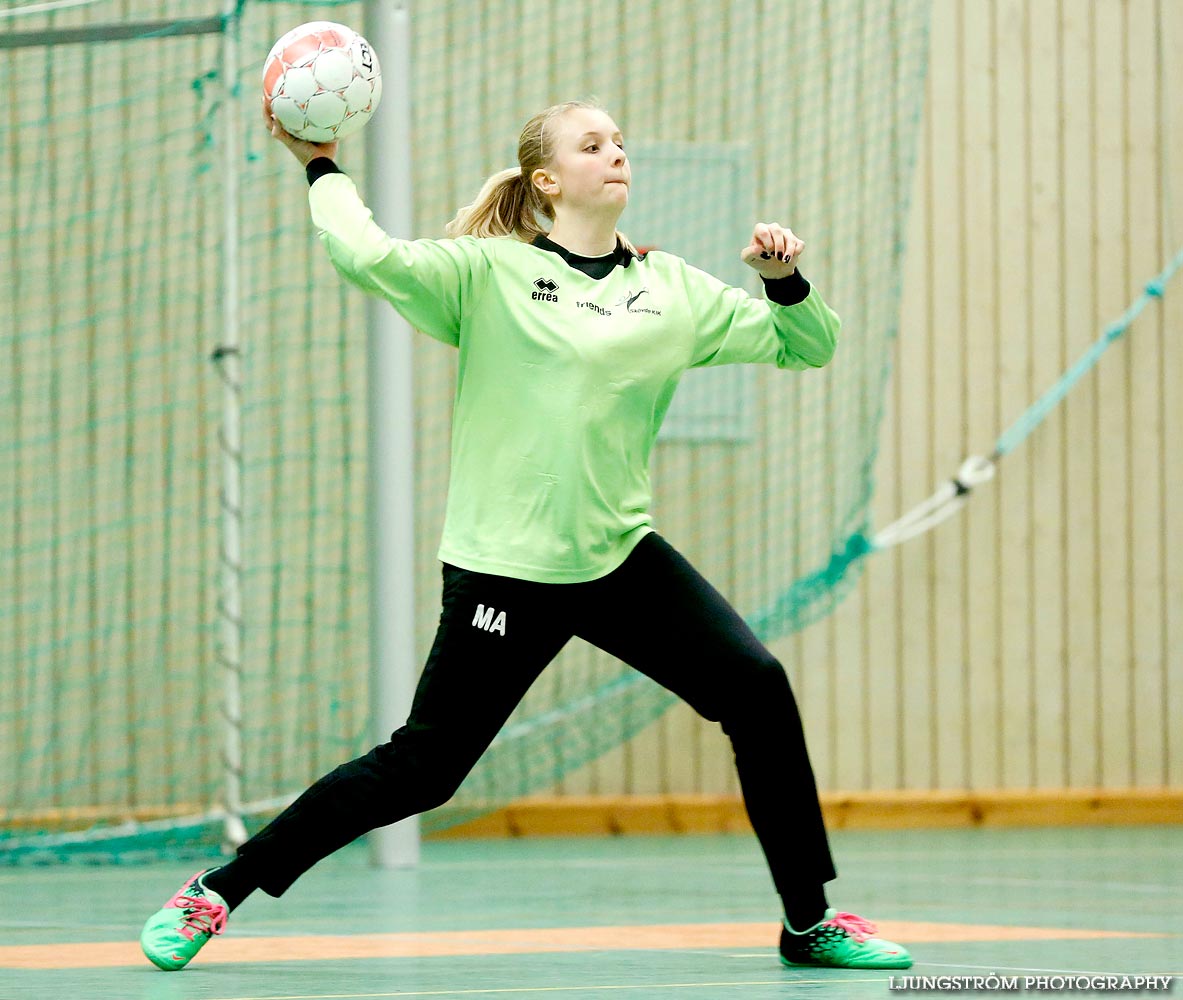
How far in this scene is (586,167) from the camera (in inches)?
167

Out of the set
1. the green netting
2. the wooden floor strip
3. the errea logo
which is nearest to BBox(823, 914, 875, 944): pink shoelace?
the wooden floor strip

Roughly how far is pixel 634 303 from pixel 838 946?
1.32 m

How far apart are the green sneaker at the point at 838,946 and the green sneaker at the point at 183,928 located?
1.12 meters

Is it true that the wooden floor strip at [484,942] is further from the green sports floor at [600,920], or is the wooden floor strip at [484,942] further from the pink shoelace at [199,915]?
the pink shoelace at [199,915]

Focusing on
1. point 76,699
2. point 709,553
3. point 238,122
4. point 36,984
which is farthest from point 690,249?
point 36,984

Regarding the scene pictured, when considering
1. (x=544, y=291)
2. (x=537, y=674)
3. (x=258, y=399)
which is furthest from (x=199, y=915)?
(x=258, y=399)

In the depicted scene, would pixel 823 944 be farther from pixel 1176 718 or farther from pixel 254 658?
pixel 1176 718

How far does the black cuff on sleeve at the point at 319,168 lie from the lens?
4.13 m

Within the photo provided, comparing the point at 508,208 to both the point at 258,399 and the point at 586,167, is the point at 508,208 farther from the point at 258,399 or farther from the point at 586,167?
the point at 258,399

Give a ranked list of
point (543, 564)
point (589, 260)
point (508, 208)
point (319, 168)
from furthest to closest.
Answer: point (508, 208)
point (589, 260)
point (319, 168)
point (543, 564)

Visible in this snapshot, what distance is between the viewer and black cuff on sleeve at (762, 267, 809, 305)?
4227 mm

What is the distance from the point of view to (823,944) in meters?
4.11

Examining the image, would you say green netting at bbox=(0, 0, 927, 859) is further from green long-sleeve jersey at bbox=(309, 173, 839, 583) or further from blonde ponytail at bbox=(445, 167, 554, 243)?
green long-sleeve jersey at bbox=(309, 173, 839, 583)

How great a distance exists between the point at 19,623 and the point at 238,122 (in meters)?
2.04
